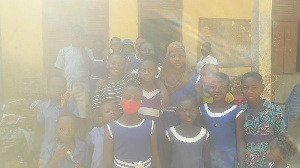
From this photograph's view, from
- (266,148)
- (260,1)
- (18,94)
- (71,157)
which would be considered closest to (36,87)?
(18,94)

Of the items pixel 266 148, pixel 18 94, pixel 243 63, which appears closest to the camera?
pixel 266 148

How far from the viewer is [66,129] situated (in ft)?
11.2

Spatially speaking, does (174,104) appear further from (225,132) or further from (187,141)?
(225,132)

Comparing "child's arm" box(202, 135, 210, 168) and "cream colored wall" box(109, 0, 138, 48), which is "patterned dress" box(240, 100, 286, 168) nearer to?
"child's arm" box(202, 135, 210, 168)

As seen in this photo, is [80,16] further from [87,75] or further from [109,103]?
[109,103]

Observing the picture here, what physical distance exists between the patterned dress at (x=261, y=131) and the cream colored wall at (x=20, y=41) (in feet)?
15.8

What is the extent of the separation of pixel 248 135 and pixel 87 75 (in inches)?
119

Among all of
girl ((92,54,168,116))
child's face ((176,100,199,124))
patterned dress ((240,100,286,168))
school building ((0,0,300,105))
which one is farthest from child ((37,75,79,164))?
school building ((0,0,300,105))

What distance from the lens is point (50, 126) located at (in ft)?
12.4

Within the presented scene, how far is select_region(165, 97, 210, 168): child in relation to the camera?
10.6 feet

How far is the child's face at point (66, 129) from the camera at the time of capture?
11.2ft

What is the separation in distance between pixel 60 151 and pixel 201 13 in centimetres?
571

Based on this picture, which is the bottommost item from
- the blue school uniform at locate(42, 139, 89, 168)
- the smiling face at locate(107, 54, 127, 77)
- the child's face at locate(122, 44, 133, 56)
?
the blue school uniform at locate(42, 139, 89, 168)

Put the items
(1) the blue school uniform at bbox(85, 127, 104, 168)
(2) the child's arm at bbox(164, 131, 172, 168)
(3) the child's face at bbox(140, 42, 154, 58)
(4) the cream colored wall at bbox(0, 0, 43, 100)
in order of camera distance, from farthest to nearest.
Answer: (4) the cream colored wall at bbox(0, 0, 43, 100) → (3) the child's face at bbox(140, 42, 154, 58) → (1) the blue school uniform at bbox(85, 127, 104, 168) → (2) the child's arm at bbox(164, 131, 172, 168)
